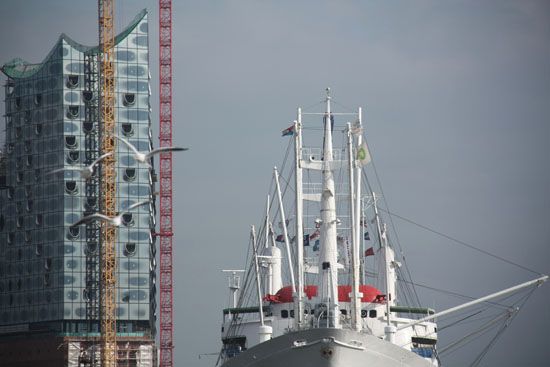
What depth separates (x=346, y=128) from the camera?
142 metres

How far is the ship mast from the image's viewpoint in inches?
5217

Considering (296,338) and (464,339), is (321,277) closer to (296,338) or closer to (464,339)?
(296,338)

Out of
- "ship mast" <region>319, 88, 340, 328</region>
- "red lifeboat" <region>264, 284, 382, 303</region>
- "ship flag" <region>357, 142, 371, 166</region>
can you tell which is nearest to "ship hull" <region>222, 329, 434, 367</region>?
"ship mast" <region>319, 88, 340, 328</region>

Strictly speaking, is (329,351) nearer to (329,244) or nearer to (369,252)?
(329,244)

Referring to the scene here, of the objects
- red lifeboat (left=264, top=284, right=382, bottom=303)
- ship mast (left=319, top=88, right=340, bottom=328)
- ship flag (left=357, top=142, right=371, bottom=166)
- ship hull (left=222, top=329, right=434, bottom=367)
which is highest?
ship flag (left=357, top=142, right=371, bottom=166)

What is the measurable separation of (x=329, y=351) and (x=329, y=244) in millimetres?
10875

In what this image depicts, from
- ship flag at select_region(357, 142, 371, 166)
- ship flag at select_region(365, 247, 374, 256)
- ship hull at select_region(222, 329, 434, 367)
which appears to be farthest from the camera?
ship flag at select_region(365, 247, 374, 256)

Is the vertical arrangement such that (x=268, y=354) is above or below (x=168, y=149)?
below

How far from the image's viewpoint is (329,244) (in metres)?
137

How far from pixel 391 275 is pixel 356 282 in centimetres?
3248

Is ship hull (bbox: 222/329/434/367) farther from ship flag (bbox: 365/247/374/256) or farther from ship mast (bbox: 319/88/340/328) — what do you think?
ship flag (bbox: 365/247/374/256)

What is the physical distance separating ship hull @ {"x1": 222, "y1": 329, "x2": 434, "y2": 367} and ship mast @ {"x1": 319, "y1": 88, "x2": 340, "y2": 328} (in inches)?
86.7

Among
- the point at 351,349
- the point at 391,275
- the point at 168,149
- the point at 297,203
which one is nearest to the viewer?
the point at 168,149

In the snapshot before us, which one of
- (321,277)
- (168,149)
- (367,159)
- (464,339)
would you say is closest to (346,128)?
(367,159)
